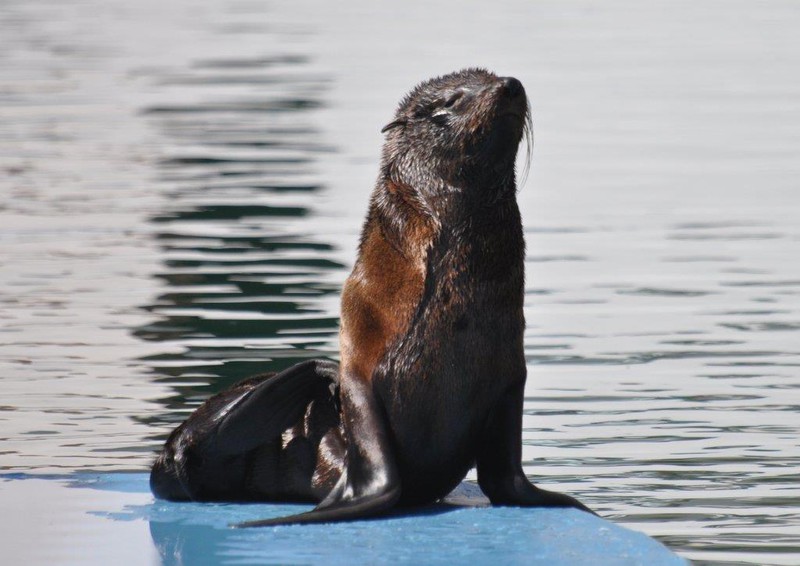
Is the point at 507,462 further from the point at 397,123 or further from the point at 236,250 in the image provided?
the point at 236,250

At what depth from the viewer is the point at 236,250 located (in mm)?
13930

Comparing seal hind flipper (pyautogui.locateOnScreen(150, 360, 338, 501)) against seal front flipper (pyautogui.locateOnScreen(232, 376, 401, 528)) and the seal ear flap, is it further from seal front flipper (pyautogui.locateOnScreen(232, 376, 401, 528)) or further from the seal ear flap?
the seal ear flap

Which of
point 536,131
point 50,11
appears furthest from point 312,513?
point 50,11

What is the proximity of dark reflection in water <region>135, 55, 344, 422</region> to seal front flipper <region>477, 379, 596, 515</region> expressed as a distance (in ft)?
8.83

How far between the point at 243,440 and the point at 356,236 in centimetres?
738

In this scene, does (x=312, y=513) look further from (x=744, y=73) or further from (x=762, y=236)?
(x=744, y=73)

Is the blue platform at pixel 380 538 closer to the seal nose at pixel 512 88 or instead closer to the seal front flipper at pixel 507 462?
the seal front flipper at pixel 507 462

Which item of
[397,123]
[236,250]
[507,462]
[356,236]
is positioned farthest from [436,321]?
[356,236]

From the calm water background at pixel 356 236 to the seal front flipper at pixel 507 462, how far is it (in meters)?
0.62

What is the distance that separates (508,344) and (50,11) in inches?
1519

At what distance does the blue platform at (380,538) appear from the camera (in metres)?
6.20

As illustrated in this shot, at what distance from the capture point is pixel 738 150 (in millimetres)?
19594

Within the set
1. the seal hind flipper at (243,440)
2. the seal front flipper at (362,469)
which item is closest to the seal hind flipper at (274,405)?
the seal hind flipper at (243,440)

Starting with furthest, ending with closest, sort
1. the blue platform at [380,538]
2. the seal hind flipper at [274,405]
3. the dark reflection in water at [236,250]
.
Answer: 1. the dark reflection in water at [236,250]
2. the seal hind flipper at [274,405]
3. the blue platform at [380,538]
